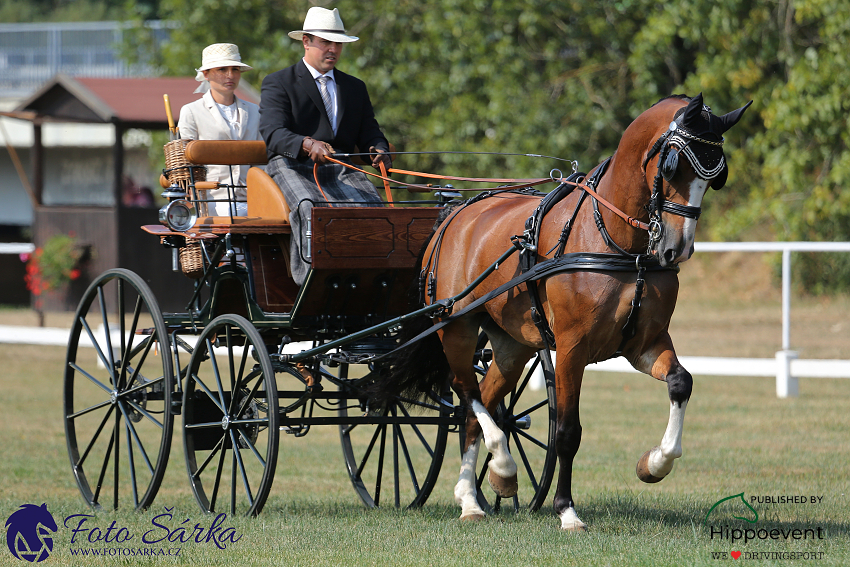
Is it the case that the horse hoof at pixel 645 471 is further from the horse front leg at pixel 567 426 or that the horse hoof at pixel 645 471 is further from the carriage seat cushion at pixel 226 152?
the carriage seat cushion at pixel 226 152

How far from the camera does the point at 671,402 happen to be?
527 cm

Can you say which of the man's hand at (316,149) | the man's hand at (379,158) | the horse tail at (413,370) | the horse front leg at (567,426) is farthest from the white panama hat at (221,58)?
the horse front leg at (567,426)

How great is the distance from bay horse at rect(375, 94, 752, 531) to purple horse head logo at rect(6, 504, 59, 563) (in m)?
2.11

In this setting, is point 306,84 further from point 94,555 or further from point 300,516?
point 94,555

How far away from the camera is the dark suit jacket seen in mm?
6660

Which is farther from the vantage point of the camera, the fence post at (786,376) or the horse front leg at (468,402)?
the fence post at (786,376)

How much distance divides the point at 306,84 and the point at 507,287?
201 cm

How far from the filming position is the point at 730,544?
5262 mm

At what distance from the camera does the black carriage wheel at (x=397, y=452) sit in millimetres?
6730

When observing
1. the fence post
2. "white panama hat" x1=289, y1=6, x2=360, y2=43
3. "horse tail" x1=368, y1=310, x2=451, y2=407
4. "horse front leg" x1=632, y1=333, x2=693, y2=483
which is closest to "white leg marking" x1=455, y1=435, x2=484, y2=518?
"horse tail" x1=368, y1=310, x2=451, y2=407

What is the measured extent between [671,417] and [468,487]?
136 cm

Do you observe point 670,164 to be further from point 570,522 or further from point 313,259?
point 313,259

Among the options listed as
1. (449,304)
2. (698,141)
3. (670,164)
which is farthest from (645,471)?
(698,141)

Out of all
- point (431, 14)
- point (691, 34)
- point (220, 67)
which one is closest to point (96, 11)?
point (431, 14)
